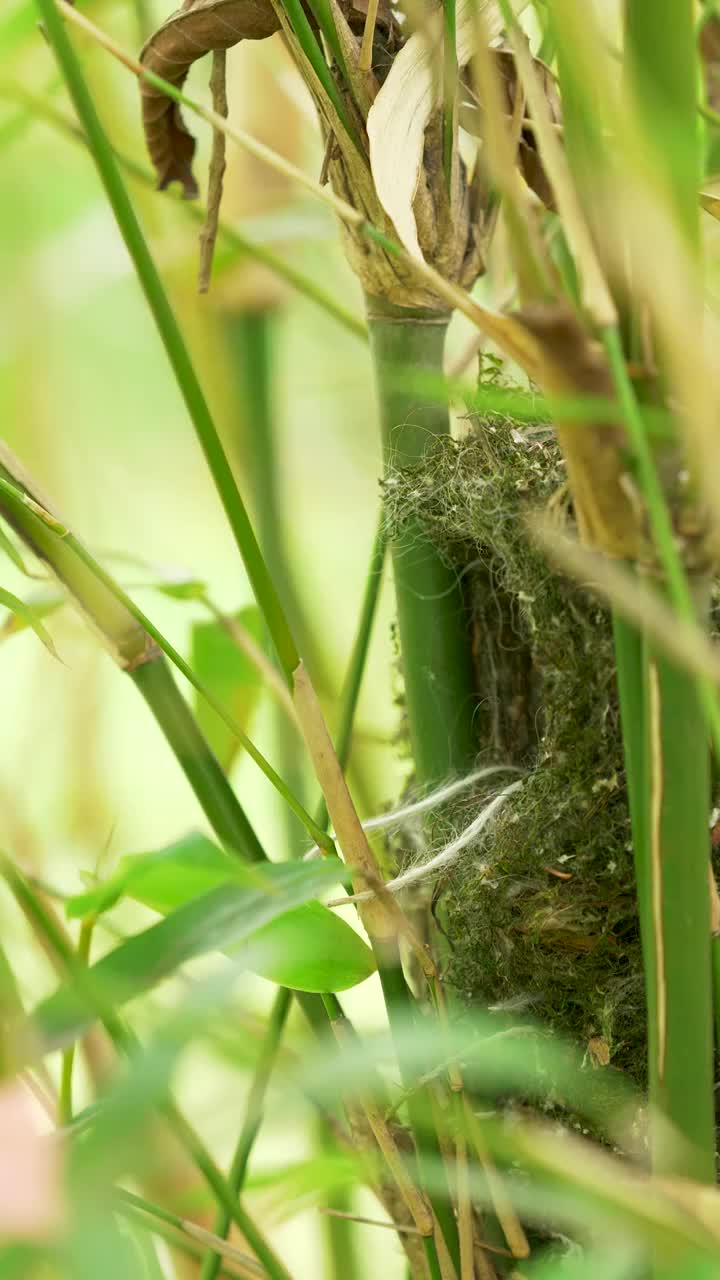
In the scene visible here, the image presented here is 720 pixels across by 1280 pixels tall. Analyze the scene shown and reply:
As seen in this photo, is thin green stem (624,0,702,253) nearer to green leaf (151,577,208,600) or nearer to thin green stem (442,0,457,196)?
thin green stem (442,0,457,196)

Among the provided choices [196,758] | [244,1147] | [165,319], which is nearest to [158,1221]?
[244,1147]

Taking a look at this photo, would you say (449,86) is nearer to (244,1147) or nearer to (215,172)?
(215,172)

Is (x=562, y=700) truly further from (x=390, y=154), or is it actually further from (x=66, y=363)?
(x=66, y=363)

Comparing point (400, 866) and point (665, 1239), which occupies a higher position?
point (400, 866)

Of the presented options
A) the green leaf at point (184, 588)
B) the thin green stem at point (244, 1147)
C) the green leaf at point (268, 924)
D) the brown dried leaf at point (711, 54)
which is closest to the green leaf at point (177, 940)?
the green leaf at point (268, 924)

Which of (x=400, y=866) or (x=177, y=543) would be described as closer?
(x=400, y=866)

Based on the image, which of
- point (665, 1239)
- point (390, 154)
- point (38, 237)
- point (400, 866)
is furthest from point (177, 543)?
point (665, 1239)
